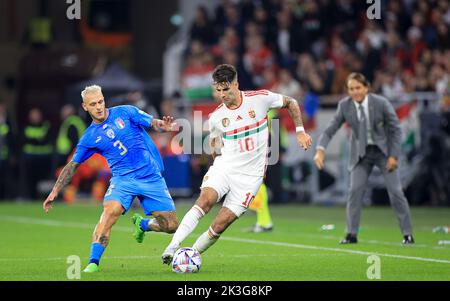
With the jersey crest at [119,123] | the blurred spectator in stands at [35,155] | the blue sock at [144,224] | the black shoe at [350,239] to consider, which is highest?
the jersey crest at [119,123]

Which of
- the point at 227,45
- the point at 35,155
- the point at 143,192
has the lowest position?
the point at 35,155

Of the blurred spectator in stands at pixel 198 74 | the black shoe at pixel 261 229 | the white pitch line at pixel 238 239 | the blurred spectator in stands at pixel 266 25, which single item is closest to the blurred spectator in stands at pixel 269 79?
the blurred spectator in stands at pixel 266 25

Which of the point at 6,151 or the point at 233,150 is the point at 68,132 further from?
the point at 233,150

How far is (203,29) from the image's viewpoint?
2936cm

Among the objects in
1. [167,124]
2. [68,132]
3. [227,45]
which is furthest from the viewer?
[227,45]

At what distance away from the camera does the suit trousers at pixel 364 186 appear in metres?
14.6

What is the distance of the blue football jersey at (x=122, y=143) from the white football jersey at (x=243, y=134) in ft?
2.74

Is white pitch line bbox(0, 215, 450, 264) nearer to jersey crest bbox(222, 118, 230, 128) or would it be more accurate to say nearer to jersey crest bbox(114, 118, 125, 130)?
jersey crest bbox(222, 118, 230, 128)

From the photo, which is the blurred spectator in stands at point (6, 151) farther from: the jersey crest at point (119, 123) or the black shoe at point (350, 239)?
the jersey crest at point (119, 123)

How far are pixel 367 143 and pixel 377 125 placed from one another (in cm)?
27

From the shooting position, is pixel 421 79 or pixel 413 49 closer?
pixel 421 79

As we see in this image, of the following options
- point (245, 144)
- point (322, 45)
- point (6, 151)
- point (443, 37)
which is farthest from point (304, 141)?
point (6, 151)
